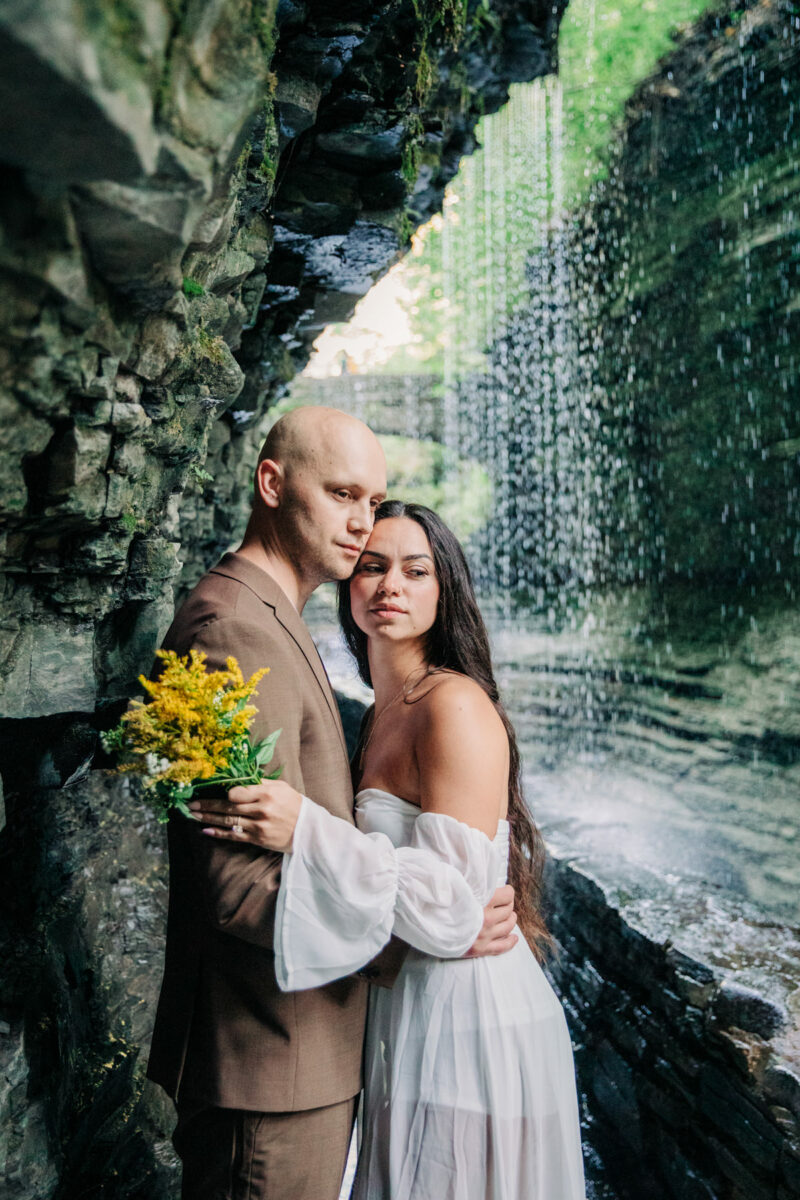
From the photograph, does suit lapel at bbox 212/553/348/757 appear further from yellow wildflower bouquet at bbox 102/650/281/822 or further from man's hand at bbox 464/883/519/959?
man's hand at bbox 464/883/519/959

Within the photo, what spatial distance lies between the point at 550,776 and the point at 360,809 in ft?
21.9

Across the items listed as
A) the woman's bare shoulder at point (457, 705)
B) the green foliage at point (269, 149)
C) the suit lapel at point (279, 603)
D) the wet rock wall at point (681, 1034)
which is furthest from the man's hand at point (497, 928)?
the green foliage at point (269, 149)

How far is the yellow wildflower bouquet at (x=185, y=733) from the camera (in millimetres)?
1849

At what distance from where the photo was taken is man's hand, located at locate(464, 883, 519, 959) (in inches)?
94.6

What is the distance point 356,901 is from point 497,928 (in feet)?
2.14

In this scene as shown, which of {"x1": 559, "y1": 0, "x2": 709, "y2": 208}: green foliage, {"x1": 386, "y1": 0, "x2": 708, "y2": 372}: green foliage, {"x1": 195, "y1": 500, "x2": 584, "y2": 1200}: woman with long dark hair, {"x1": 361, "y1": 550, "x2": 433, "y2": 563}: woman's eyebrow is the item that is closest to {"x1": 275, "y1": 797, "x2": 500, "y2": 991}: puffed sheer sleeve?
{"x1": 195, "y1": 500, "x2": 584, "y2": 1200}: woman with long dark hair

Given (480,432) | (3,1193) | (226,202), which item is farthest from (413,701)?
(480,432)

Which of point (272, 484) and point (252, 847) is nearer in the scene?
point (252, 847)

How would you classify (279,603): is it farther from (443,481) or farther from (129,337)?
(443,481)

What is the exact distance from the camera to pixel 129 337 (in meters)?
1.85

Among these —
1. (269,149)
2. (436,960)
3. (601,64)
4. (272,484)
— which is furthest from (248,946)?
(601,64)

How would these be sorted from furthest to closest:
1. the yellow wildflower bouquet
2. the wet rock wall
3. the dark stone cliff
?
the wet rock wall, the yellow wildflower bouquet, the dark stone cliff

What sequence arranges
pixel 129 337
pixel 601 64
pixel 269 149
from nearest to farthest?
pixel 129 337, pixel 269 149, pixel 601 64

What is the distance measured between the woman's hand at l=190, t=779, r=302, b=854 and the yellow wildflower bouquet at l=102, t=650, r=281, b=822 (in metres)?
0.05
